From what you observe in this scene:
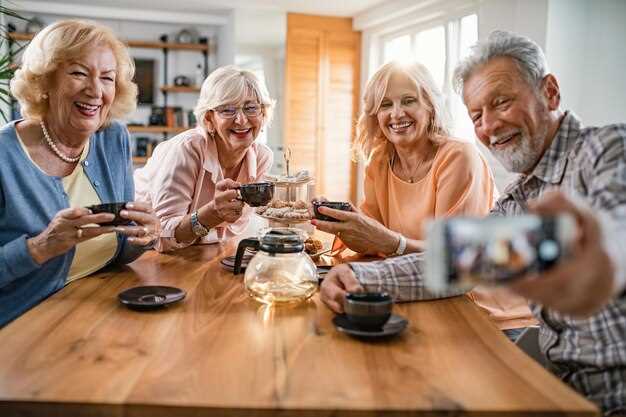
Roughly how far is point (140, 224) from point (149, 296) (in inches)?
11.2

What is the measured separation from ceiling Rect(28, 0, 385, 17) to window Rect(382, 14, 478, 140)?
60 centimetres

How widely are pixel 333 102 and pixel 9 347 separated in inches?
261

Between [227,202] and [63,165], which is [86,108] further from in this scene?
[227,202]

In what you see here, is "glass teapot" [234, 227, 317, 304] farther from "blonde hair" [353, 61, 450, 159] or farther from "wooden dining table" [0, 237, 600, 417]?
"blonde hair" [353, 61, 450, 159]

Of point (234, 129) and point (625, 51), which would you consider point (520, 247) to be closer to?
point (234, 129)

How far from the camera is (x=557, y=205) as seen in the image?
0.81 m

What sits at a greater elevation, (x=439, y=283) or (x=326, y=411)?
(x=439, y=283)

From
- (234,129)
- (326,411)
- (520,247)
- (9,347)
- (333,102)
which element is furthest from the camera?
(333,102)

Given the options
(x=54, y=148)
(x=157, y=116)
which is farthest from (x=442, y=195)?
(x=157, y=116)

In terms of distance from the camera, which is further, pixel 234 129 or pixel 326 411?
pixel 234 129

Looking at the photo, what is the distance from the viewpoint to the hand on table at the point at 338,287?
1339 mm

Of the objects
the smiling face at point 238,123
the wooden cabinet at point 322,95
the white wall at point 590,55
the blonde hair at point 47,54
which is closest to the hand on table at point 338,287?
the blonde hair at point 47,54

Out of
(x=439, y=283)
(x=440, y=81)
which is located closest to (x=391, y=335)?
(x=439, y=283)

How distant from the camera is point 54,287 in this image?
5.64 feet
